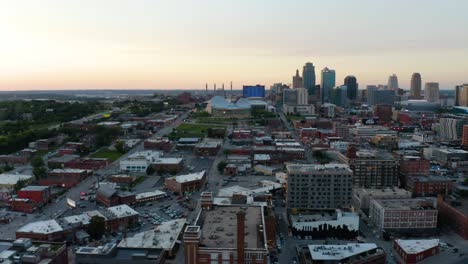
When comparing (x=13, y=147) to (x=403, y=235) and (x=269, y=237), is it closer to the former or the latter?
(x=269, y=237)

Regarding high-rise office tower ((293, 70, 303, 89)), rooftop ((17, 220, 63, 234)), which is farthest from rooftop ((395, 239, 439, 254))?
high-rise office tower ((293, 70, 303, 89))

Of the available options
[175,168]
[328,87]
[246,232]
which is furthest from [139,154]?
[328,87]

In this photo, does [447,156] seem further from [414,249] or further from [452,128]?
[414,249]

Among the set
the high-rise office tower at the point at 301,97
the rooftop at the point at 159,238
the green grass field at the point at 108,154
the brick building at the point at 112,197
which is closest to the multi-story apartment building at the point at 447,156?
the rooftop at the point at 159,238

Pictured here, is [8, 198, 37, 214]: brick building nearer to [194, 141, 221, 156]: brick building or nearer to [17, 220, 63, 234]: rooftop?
[17, 220, 63, 234]: rooftop

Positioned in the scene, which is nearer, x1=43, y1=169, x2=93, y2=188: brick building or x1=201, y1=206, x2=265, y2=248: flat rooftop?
x1=201, y1=206, x2=265, y2=248: flat rooftop

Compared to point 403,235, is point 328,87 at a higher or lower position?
higher

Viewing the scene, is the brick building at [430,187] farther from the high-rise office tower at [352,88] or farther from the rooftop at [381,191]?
the high-rise office tower at [352,88]
